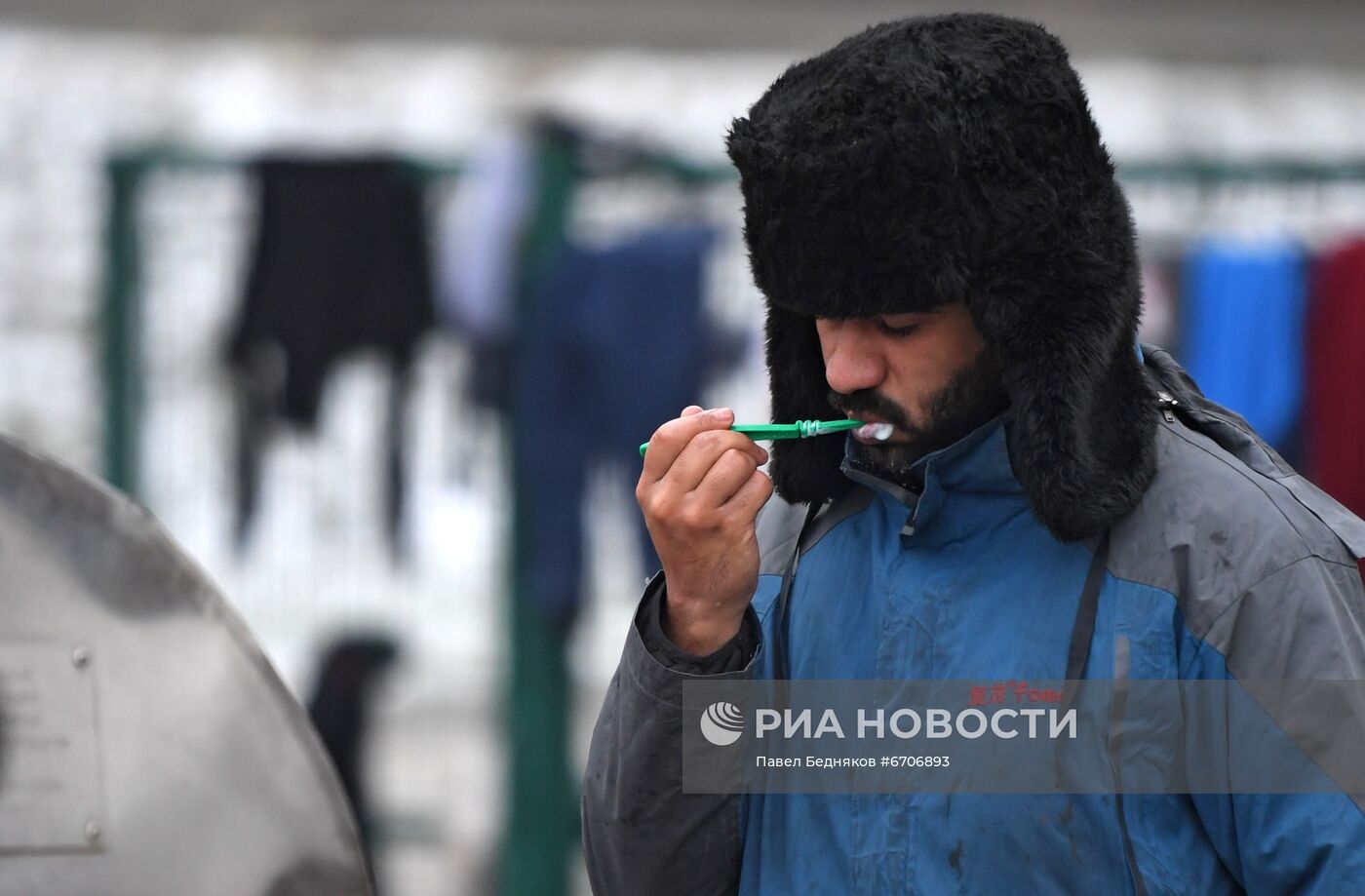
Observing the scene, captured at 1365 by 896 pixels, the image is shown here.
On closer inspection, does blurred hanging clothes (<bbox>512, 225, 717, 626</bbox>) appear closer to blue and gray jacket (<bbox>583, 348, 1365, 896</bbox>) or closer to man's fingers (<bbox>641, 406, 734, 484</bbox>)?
blue and gray jacket (<bbox>583, 348, 1365, 896</bbox>)

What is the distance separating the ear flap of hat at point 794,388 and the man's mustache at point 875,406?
0.41 ft

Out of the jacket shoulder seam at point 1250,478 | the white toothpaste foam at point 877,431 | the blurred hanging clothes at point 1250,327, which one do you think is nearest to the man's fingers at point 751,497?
the white toothpaste foam at point 877,431

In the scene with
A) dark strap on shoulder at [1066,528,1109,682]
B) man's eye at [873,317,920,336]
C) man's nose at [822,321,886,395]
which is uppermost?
man's eye at [873,317,920,336]

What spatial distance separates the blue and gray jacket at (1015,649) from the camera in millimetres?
1499

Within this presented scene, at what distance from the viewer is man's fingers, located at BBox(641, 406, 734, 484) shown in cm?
168

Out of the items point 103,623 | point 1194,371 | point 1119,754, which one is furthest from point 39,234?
point 1119,754

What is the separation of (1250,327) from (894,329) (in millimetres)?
2721

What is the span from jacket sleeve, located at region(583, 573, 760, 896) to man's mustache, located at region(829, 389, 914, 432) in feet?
0.90

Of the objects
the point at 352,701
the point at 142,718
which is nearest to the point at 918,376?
the point at 142,718

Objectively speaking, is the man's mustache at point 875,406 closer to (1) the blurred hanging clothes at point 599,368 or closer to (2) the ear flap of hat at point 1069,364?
(2) the ear flap of hat at point 1069,364

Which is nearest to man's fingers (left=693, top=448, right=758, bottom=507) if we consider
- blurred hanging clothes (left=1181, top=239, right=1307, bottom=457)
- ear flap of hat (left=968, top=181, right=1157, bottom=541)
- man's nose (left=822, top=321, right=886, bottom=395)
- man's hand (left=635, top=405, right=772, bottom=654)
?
man's hand (left=635, top=405, right=772, bottom=654)

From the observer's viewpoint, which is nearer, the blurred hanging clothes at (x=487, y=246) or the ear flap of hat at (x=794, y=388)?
the ear flap of hat at (x=794, y=388)

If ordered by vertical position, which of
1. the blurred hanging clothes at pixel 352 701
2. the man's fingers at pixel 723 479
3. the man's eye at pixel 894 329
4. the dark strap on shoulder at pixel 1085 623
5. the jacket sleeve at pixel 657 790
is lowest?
the blurred hanging clothes at pixel 352 701

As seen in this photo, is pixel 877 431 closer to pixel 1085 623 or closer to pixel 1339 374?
pixel 1085 623
